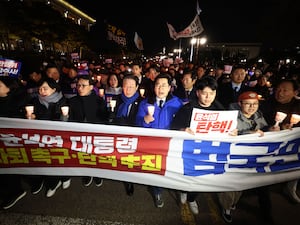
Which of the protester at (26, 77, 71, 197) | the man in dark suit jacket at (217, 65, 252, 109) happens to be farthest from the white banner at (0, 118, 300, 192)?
the man in dark suit jacket at (217, 65, 252, 109)

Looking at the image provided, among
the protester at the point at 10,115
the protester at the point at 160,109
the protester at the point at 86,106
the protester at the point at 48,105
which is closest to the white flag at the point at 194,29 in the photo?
the protester at the point at 86,106

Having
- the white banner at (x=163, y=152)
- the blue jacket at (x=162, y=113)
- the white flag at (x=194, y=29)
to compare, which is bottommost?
the white banner at (x=163, y=152)

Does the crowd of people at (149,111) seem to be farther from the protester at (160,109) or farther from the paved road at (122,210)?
the paved road at (122,210)

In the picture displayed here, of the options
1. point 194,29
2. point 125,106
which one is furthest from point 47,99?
point 194,29

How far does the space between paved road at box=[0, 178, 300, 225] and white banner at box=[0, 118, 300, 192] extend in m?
0.60

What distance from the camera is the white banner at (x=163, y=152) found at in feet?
10.5

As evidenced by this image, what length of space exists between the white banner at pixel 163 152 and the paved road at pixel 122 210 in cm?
60

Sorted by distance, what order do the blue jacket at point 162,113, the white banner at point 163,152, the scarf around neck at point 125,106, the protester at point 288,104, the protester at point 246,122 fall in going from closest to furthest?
1. the white banner at point 163,152
2. the protester at point 246,122
3. the blue jacket at point 162,113
4. the protester at point 288,104
5. the scarf around neck at point 125,106

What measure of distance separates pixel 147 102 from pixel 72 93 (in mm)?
3569

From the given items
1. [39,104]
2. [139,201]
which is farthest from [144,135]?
[39,104]

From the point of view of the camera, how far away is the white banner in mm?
3203

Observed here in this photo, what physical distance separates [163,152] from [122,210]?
1.24m

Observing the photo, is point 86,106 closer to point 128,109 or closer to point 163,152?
point 128,109

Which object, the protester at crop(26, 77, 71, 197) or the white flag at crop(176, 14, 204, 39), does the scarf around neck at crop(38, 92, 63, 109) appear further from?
the white flag at crop(176, 14, 204, 39)
